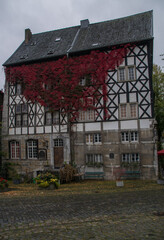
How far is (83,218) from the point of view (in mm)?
7367

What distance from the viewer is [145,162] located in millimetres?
15680

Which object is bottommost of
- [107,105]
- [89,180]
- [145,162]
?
[89,180]

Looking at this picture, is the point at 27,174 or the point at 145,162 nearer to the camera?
the point at 145,162

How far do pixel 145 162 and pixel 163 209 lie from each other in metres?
7.64

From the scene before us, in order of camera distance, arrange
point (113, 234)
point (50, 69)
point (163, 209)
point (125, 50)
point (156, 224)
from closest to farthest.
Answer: point (113, 234)
point (156, 224)
point (163, 209)
point (125, 50)
point (50, 69)

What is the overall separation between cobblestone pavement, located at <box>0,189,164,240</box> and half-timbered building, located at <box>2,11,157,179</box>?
234 inches

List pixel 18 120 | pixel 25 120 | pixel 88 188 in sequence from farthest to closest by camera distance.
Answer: pixel 18 120 < pixel 25 120 < pixel 88 188

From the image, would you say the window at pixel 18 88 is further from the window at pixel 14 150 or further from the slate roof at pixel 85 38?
the window at pixel 14 150

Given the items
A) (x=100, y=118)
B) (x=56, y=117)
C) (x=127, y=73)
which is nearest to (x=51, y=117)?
(x=56, y=117)

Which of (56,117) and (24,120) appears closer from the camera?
(56,117)

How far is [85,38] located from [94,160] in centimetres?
1085

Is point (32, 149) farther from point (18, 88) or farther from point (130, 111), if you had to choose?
point (130, 111)

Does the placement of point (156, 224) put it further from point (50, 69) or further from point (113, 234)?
point (50, 69)

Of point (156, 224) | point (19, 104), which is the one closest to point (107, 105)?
point (19, 104)
